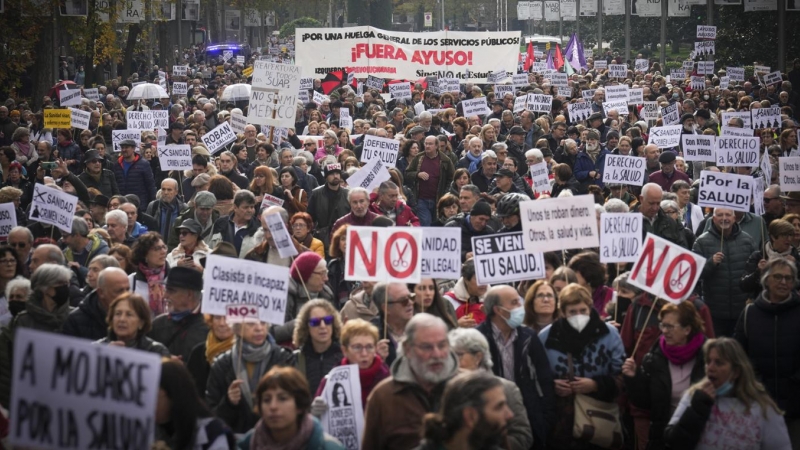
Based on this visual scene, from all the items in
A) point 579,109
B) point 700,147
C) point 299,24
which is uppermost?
point 299,24

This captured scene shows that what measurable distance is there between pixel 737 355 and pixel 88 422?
338 centimetres

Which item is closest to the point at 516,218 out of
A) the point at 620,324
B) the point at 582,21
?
the point at 620,324

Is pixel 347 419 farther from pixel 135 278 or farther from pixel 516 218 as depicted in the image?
pixel 516 218

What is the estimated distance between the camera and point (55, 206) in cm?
1141

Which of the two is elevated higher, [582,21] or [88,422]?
[582,21]

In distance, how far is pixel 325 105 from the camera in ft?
85.4

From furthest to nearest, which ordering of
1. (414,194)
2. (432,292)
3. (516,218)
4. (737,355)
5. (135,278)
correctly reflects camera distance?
1. (414,194)
2. (516,218)
3. (135,278)
4. (432,292)
5. (737,355)

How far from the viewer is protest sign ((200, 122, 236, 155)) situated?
59.0 ft

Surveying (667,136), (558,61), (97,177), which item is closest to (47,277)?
(97,177)

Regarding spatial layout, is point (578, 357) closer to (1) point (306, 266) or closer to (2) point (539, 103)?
(1) point (306, 266)

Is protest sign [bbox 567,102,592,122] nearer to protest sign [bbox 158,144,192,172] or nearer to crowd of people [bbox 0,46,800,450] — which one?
crowd of people [bbox 0,46,800,450]

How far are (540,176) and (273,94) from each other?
16.0ft

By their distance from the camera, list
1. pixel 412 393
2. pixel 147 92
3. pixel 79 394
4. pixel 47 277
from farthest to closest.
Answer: pixel 147 92 → pixel 47 277 → pixel 412 393 → pixel 79 394

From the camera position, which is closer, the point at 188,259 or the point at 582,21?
the point at 188,259
